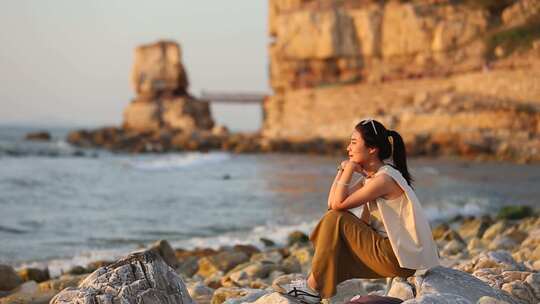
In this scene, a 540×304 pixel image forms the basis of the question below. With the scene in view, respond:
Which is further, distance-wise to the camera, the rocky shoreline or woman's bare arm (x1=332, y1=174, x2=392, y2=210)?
woman's bare arm (x1=332, y1=174, x2=392, y2=210)

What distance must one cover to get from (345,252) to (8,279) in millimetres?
4005

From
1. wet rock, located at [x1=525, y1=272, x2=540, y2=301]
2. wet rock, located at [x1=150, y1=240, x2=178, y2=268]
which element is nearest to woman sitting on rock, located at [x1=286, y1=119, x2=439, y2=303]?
wet rock, located at [x1=525, y1=272, x2=540, y2=301]

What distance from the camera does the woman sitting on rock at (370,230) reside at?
4.13 meters

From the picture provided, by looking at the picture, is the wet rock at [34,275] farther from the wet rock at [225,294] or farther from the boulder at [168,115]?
the boulder at [168,115]

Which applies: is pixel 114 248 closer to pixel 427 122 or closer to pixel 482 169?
pixel 482 169

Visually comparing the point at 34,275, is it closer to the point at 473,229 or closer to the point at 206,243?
the point at 206,243

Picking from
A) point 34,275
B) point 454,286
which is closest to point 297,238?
point 34,275

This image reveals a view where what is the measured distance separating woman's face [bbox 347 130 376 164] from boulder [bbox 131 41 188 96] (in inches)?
2154

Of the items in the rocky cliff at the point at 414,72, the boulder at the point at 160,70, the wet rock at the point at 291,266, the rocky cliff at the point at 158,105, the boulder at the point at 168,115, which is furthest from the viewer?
the boulder at the point at 160,70

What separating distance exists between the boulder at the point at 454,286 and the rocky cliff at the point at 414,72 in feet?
84.5

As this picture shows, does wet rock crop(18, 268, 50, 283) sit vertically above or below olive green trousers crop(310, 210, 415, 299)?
below

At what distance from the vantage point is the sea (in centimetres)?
1082

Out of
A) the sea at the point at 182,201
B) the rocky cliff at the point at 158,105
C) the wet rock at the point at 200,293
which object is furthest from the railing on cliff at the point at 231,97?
the wet rock at the point at 200,293

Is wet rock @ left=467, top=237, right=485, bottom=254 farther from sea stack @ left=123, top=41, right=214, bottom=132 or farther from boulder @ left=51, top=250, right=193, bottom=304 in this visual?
sea stack @ left=123, top=41, right=214, bottom=132
